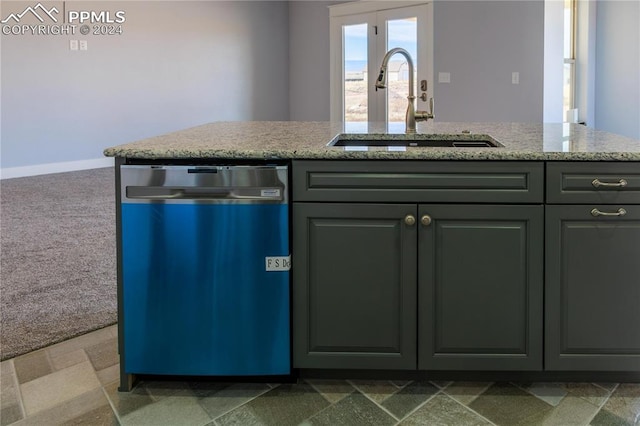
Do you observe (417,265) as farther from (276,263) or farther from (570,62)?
(570,62)

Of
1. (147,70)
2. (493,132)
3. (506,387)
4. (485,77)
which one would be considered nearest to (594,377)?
(506,387)

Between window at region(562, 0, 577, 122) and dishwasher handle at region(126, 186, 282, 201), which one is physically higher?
window at region(562, 0, 577, 122)

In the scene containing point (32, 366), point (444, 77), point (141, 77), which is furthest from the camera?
point (141, 77)

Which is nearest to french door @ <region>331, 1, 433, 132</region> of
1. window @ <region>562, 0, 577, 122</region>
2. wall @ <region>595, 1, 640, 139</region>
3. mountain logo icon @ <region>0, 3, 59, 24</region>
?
window @ <region>562, 0, 577, 122</region>

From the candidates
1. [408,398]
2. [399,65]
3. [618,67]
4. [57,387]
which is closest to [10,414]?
[57,387]

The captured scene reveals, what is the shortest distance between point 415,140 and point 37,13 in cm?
540

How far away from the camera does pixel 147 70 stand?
697 cm

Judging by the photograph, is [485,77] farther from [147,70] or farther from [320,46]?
[147,70]

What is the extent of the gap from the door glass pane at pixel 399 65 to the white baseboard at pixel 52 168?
144 inches

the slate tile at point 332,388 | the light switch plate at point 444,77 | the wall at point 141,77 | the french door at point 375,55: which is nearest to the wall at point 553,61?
the light switch plate at point 444,77

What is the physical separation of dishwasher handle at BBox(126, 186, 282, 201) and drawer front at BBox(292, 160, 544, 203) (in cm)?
9

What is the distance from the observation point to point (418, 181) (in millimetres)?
1659

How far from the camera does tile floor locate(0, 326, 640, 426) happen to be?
1623 mm

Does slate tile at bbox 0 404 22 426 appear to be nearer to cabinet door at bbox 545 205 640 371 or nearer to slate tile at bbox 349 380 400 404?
slate tile at bbox 349 380 400 404
